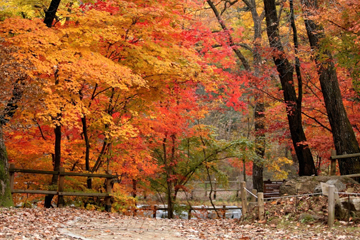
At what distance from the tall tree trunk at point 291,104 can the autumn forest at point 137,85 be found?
0.11 feet

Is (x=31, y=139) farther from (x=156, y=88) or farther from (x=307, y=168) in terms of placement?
(x=307, y=168)

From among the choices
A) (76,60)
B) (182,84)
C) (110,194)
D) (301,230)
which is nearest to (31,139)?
(110,194)

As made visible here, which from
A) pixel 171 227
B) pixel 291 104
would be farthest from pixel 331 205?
pixel 291 104

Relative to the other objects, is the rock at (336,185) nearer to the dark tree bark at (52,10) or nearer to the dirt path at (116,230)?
the dirt path at (116,230)

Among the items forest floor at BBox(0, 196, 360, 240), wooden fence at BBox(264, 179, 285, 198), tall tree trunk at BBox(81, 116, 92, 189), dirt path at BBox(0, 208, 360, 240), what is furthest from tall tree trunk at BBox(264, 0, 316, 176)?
tall tree trunk at BBox(81, 116, 92, 189)

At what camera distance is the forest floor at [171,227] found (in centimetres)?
659

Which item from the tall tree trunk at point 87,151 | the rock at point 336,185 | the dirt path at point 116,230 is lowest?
the dirt path at point 116,230

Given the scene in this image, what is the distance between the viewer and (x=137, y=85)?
11.5 m

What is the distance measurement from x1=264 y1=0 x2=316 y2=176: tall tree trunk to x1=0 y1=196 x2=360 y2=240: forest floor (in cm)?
250

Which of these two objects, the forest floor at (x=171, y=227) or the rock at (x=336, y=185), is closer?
the forest floor at (x=171, y=227)

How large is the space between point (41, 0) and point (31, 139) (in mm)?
4489

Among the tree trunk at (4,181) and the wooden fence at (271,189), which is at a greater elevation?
the tree trunk at (4,181)

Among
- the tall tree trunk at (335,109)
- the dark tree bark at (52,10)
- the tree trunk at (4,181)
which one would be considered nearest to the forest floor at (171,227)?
the tree trunk at (4,181)

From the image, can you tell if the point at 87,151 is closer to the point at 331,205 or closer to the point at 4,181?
the point at 4,181
